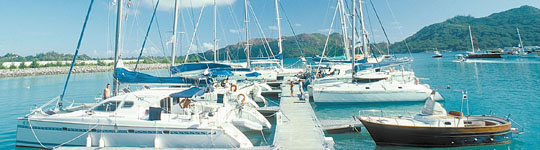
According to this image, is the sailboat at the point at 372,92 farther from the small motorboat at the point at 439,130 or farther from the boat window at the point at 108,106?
the boat window at the point at 108,106

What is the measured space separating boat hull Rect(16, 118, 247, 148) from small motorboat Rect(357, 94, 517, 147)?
6.27m

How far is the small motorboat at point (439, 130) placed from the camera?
11.2 metres

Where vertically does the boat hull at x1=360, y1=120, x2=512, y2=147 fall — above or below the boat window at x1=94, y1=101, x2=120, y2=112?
below

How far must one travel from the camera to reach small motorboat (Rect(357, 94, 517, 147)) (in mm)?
11195

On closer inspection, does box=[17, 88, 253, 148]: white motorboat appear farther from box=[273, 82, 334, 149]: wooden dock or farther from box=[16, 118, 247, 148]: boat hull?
box=[273, 82, 334, 149]: wooden dock

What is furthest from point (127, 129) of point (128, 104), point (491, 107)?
point (491, 107)

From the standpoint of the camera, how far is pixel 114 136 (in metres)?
10.7

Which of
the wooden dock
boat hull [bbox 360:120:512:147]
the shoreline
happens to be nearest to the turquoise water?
boat hull [bbox 360:120:512:147]

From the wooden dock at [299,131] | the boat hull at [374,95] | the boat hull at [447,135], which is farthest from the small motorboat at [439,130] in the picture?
the boat hull at [374,95]

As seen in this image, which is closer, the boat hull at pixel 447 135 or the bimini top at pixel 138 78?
the boat hull at pixel 447 135

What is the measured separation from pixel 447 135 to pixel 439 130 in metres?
0.43

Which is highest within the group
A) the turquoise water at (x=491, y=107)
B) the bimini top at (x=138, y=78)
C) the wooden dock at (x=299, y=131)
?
the bimini top at (x=138, y=78)

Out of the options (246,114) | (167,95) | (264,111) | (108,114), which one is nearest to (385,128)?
(246,114)

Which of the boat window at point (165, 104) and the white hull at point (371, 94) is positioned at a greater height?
the boat window at point (165, 104)
